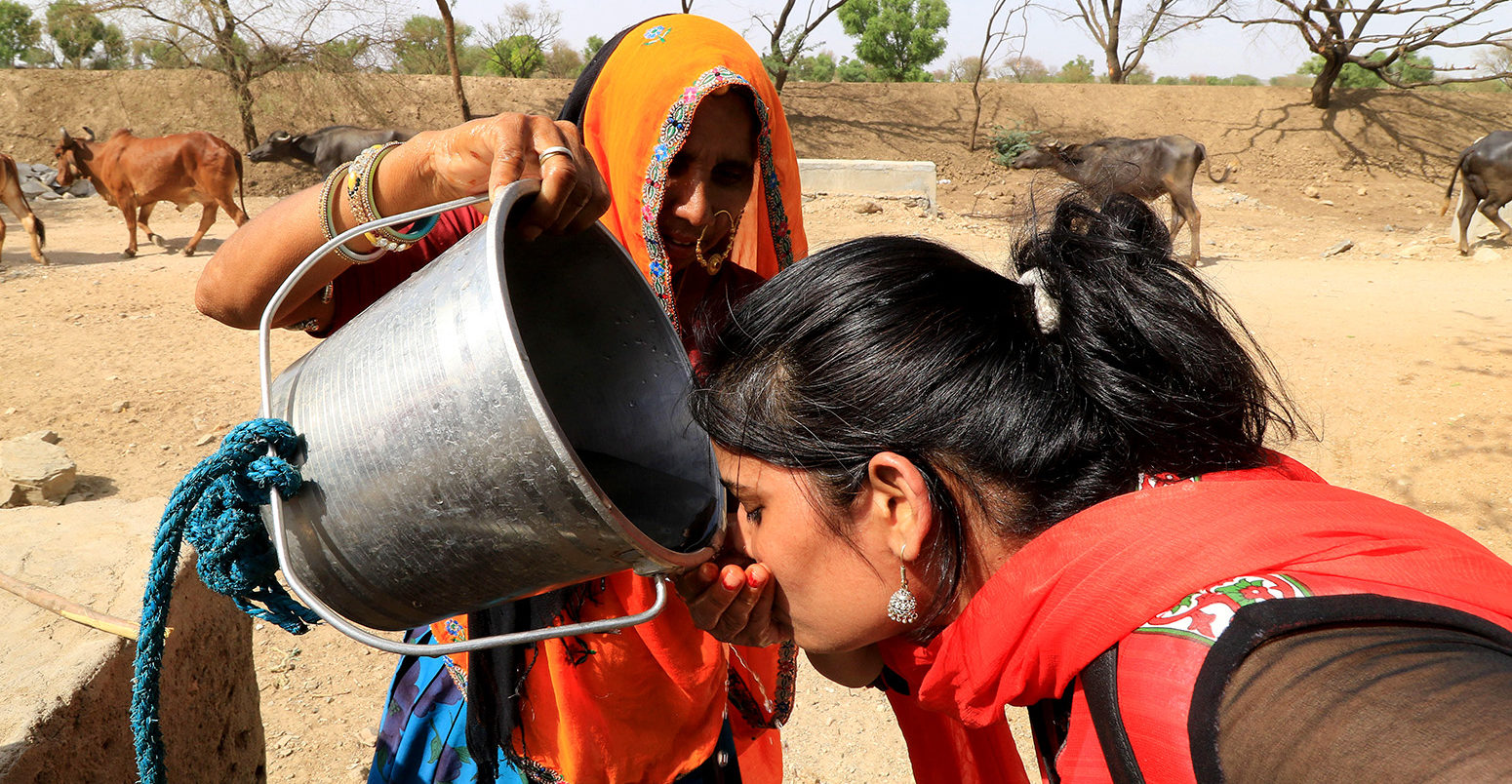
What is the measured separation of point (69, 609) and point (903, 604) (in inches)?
60.3

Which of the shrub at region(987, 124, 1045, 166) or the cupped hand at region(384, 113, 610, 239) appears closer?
the cupped hand at region(384, 113, 610, 239)

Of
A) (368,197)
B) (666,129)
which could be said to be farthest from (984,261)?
(368,197)

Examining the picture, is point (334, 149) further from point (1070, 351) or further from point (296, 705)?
point (1070, 351)

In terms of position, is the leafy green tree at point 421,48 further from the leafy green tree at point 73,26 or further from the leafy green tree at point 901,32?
the leafy green tree at point 901,32

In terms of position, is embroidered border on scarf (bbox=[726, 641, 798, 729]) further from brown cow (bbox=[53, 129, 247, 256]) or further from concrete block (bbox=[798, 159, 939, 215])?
concrete block (bbox=[798, 159, 939, 215])

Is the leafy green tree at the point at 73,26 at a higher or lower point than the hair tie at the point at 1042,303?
higher

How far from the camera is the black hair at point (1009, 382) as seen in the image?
3.52 ft

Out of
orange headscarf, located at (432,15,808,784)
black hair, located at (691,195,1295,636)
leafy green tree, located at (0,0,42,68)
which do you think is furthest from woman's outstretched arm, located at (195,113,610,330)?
leafy green tree, located at (0,0,42,68)

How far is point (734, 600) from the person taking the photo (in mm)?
1281

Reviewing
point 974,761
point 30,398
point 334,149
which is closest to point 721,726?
point 974,761

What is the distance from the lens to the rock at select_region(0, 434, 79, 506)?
394cm

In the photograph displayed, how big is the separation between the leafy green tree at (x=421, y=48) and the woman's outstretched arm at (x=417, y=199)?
13.6 meters

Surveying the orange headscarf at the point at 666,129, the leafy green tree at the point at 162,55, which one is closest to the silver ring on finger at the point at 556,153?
the orange headscarf at the point at 666,129

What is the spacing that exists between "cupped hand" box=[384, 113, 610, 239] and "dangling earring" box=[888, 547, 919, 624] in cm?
63
